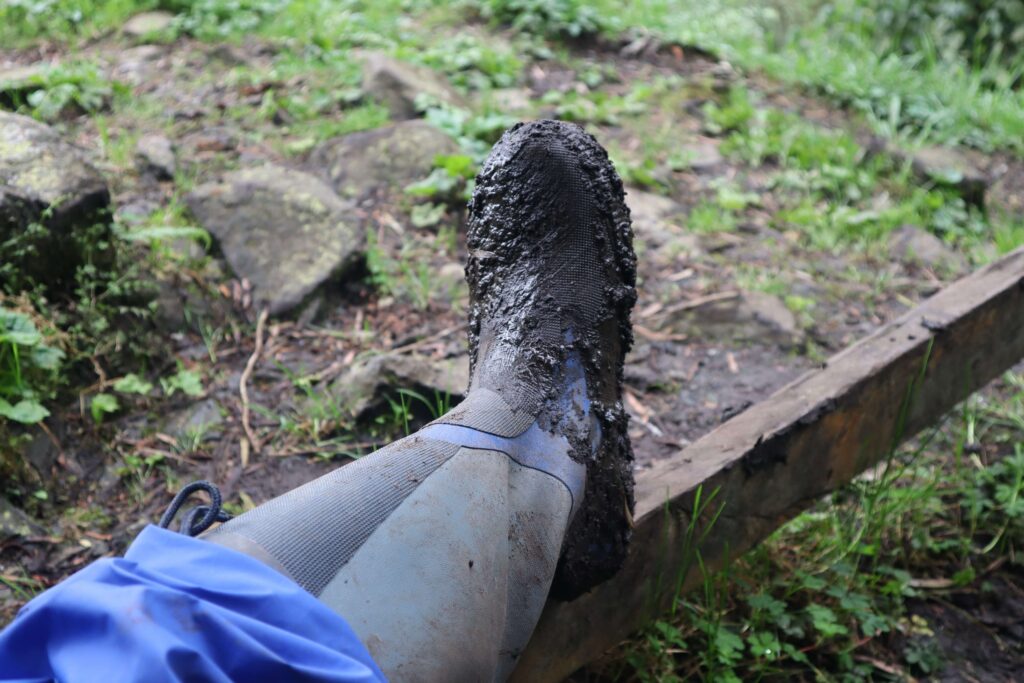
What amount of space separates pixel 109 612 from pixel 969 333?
5.80 ft

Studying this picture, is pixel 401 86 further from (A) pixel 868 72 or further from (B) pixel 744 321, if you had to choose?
(A) pixel 868 72

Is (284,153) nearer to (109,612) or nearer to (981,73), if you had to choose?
(109,612)

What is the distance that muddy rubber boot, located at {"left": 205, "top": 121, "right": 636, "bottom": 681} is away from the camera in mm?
1028

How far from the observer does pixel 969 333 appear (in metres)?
1.87

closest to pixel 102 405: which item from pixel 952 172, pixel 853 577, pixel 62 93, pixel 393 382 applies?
pixel 393 382

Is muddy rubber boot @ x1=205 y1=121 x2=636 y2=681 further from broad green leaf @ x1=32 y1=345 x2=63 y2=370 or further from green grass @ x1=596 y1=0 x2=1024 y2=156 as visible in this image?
green grass @ x1=596 y1=0 x2=1024 y2=156

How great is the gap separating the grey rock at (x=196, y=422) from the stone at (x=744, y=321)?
1.39 m

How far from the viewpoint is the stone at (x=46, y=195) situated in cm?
206

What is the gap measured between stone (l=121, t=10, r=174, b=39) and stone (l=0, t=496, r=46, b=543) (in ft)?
10.9

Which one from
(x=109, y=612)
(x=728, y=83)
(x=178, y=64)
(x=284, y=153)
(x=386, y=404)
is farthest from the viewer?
(x=728, y=83)

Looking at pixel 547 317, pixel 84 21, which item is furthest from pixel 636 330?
pixel 84 21

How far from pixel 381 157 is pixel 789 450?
2.07m

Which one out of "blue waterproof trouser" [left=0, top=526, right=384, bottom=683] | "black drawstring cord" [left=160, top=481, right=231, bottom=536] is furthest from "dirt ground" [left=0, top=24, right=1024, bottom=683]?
"blue waterproof trouser" [left=0, top=526, right=384, bottom=683]

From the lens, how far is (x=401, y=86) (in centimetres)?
359
